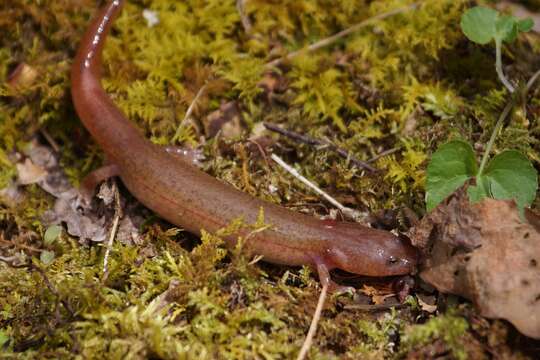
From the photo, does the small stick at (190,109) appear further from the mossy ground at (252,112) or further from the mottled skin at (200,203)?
the mottled skin at (200,203)

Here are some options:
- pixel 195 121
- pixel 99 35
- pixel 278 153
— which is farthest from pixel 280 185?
pixel 99 35

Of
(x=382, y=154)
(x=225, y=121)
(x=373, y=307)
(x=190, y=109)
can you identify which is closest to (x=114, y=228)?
(x=190, y=109)

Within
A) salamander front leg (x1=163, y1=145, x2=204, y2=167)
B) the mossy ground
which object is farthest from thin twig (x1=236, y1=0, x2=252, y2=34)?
salamander front leg (x1=163, y1=145, x2=204, y2=167)

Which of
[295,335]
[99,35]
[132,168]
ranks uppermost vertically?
[99,35]

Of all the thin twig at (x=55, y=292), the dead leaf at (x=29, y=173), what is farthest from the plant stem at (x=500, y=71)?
the dead leaf at (x=29, y=173)

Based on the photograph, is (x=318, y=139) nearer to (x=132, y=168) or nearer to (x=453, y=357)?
(x=132, y=168)

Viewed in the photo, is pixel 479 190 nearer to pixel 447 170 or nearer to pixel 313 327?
pixel 447 170
